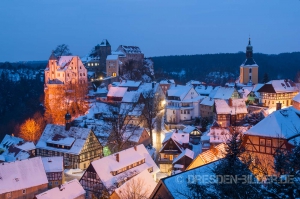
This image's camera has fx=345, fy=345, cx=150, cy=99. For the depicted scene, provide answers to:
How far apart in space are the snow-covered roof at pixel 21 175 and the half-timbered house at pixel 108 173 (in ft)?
10.6

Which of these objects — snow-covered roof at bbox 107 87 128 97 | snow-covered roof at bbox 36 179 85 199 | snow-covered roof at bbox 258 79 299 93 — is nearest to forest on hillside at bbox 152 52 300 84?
snow-covered roof at bbox 107 87 128 97

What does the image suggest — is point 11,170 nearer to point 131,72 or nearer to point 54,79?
point 54,79

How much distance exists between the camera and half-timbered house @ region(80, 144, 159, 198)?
22828mm

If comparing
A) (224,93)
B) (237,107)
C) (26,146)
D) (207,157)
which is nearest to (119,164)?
(207,157)

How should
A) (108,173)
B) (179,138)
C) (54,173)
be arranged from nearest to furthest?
1. (108,173)
2. (54,173)
3. (179,138)

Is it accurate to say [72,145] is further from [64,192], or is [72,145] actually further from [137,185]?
[137,185]

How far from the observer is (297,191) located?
274 inches

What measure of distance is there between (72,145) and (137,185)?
14.4 meters

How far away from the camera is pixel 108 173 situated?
77.4 ft

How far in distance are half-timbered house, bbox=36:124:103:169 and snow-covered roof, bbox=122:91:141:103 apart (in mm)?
15813

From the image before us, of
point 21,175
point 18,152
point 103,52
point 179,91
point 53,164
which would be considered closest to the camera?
point 21,175

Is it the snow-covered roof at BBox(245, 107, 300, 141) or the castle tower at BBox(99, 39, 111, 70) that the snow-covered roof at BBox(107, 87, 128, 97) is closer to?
the castle tower at BBox(99, 39, 111, 70)

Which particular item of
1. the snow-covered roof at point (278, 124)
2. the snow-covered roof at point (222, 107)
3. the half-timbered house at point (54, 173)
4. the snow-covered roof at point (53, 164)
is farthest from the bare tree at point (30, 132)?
the snow-covered roof at point (278, 124)

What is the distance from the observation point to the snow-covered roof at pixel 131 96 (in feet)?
161
